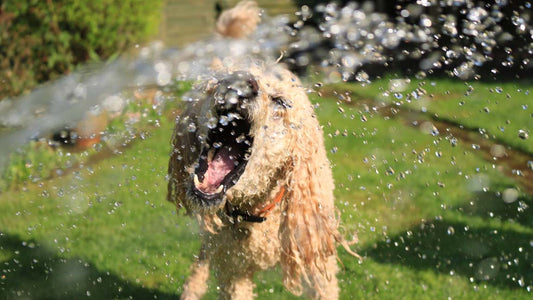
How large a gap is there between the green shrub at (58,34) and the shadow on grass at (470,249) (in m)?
4.45

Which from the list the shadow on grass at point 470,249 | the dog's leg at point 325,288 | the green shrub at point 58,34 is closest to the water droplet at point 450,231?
the shadow on grass at point 470,249

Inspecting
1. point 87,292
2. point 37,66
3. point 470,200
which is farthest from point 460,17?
point 87,292

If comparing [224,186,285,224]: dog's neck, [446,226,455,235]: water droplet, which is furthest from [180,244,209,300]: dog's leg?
[446,226,455,235]: water droplet

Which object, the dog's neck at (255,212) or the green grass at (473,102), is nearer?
the dog's neck at (255,212)

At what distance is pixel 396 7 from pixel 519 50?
2330 mm

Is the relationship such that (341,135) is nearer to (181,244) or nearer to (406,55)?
(181,244)

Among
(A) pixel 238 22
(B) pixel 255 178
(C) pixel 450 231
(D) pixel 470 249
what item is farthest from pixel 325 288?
(A) pixel 238 22

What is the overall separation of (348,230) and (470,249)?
0.87 meters

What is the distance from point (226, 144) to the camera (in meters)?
2.37

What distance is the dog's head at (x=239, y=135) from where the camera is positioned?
7.10ft

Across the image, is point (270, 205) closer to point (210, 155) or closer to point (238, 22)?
point (210, 155)

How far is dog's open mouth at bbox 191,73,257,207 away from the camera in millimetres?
2129

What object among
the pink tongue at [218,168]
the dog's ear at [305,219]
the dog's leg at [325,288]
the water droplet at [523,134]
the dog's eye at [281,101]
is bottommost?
the water droplet at [523,134]

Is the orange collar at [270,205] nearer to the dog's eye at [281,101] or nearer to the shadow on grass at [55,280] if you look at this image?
the dog's eye at [281,101]
